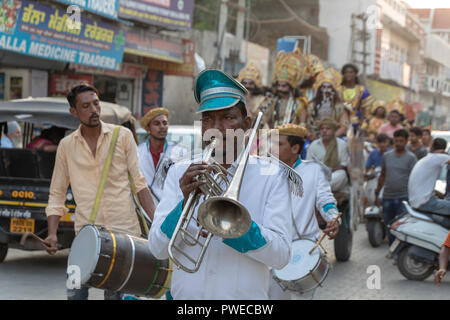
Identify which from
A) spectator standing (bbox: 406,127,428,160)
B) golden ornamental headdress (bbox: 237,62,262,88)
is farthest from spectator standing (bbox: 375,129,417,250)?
golden ornamental headdress (bbox: 237,62,262,88)

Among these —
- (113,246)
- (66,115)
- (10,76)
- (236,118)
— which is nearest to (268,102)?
(66,115)

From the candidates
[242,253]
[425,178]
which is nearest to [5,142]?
[425,178]

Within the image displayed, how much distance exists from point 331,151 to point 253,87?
190cm

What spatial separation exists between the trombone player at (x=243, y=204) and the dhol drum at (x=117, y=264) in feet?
4.38

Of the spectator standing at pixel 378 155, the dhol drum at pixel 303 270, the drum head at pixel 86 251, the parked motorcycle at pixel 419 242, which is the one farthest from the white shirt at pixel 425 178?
the drum head at pixel 86 251

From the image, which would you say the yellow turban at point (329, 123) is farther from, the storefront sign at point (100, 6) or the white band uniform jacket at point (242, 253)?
the storefront sign at point (100, 6)

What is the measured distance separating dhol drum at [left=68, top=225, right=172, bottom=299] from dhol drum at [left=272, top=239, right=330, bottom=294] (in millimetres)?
922

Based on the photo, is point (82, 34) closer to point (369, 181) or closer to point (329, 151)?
point (369, 181)

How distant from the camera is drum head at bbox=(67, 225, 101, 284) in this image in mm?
4047

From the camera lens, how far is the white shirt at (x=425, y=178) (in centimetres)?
868

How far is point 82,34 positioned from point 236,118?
1503 centimetres

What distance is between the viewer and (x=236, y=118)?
2.75m

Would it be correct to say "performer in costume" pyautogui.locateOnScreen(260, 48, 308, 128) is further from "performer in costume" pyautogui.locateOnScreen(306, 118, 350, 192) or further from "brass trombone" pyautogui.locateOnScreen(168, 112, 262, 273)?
"brass trombone" pyautogui.locateOnScreen(168, 112, 262, 273)

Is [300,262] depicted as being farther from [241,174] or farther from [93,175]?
[241,174]
